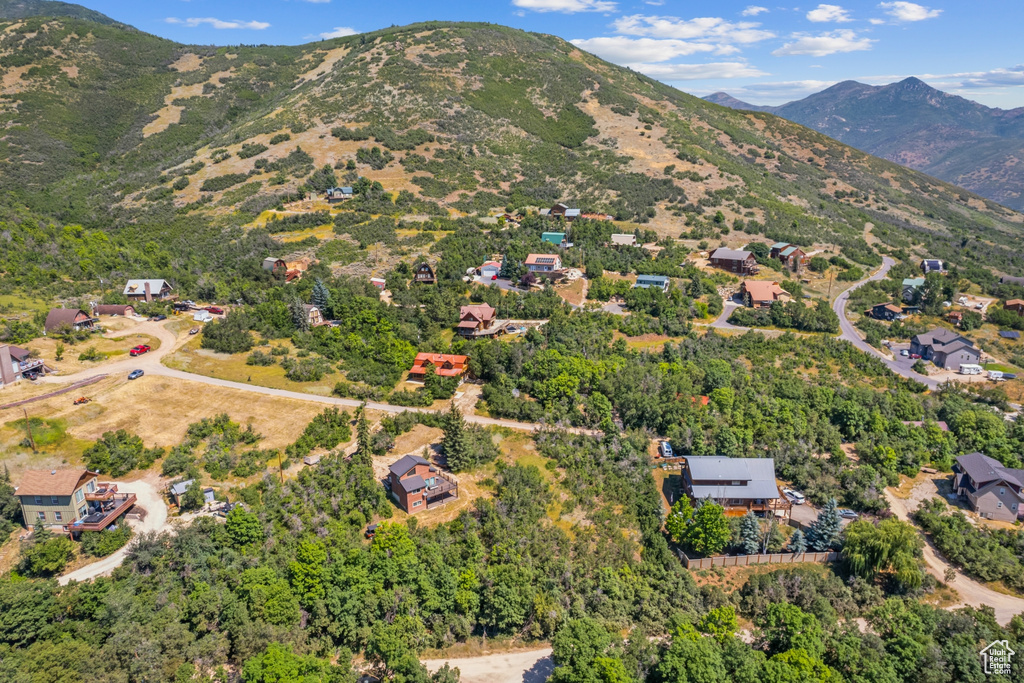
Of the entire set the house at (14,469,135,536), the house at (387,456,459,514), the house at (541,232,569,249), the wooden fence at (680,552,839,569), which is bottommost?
the wooden fence at (680,552,839,569)

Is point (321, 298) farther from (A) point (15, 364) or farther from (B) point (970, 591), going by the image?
(B) point (970, 591)

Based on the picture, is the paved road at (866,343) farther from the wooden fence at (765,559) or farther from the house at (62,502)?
the house at (62,502)

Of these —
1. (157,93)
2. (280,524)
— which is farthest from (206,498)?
(157,93)

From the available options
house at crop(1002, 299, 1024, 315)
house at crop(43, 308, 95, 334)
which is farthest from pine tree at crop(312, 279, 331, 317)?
house at crop(1002, 299, 1024, 315)

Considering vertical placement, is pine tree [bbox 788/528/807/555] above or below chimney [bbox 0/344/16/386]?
below

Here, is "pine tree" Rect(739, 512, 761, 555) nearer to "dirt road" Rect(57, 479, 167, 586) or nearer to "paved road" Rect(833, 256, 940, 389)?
"paved road" Rect(833, 256, 940, 389)

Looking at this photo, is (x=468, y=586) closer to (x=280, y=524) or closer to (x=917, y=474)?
(x=280, y=524)
